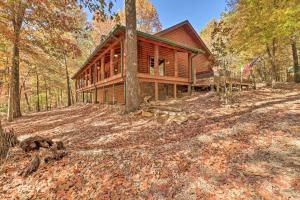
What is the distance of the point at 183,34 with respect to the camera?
20.6 m

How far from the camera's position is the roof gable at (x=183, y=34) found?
1870cm

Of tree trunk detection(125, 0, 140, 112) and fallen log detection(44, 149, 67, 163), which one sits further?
tree trunk detection(125, 0, 140, 112)

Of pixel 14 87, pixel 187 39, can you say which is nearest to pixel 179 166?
pixel 14 87

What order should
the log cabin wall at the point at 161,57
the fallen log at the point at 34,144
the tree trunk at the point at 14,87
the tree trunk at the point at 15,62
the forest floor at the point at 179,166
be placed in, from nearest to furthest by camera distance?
the forest floor at the point at 179,166, the fallen log at the point at 34,144, the tree trunk at the point at 15,62, the tree trunk at the point at 14,87, the log cabin wall at the point at 161,57

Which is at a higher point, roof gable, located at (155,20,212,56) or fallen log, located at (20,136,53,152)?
roof gable, located at (155,20,212,56)

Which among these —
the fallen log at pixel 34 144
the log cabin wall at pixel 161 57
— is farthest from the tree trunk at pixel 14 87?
the fallen log at pixel 34 144

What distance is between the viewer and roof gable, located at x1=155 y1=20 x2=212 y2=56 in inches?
736

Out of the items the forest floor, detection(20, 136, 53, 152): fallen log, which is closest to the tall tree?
detection(20, 136, 53, 152): fallen log

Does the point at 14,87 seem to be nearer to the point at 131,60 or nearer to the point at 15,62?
the point at 15,62

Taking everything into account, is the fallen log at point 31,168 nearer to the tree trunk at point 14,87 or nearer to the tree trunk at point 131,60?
→ the tree trunk at point 131,60

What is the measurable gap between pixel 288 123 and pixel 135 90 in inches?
238

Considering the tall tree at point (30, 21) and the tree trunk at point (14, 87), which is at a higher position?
the tall tree at point (30, 21)

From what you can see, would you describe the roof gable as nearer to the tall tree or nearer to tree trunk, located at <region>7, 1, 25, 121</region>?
the tall tree

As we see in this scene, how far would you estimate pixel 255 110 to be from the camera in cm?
724
